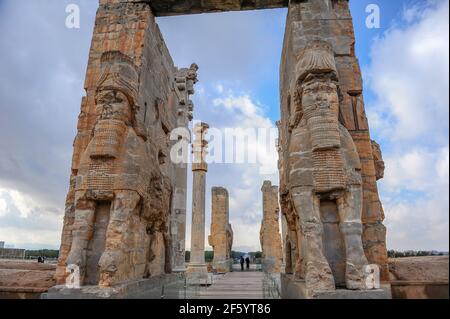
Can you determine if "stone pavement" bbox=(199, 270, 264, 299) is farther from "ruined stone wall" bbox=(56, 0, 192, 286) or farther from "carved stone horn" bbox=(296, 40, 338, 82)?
"carved stone horn" bbox=(296, 40, 338, 82)

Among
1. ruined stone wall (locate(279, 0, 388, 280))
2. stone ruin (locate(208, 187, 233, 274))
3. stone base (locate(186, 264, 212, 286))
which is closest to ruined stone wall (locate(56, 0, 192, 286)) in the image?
ruined stone wall (locate(279, 0, 388, 280))

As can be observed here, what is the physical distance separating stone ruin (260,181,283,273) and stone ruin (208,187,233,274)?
2124 mm

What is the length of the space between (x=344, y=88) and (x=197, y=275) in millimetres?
9261

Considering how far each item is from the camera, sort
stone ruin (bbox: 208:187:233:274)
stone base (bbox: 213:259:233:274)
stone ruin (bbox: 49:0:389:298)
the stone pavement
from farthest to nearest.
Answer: stone ruin (bbox: 208:187:233:274) → stone base (bbox: 213:259:233:274) → the stone pavement → stone ruin (bbox: 49:0:389:298)

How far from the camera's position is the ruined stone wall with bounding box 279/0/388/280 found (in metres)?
4.41

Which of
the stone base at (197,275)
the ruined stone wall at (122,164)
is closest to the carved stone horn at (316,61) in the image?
the ruined stone wall at (122,164)

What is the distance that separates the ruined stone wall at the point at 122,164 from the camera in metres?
4.34

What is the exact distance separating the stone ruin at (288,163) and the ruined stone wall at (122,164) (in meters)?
0.02

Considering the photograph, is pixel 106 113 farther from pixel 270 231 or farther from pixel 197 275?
pixel 270 231

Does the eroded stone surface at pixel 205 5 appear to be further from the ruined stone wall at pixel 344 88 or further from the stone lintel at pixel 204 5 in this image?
the ruined stone wall at pixel 344 88

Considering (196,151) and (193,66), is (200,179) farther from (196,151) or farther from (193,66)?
(193,66)

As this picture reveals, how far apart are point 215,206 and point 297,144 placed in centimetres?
1444

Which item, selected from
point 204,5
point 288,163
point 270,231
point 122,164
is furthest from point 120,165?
point 270,231

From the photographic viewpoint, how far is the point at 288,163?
4.91m
